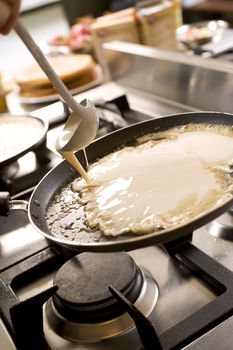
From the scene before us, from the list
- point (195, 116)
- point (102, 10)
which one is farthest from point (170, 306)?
point (102, 10)

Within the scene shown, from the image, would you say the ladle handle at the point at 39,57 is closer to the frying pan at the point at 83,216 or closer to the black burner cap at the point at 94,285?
the frying pan at the point at 83,216

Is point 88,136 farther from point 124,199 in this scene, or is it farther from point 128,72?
point 128,72

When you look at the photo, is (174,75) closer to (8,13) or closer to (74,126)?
(74,126)

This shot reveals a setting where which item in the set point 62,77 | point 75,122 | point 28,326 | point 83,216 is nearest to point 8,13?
point 75,122

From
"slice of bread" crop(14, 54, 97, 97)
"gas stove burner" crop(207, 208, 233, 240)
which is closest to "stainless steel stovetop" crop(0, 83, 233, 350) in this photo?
"gas stove burner" crop(207, 208, 233, 240)

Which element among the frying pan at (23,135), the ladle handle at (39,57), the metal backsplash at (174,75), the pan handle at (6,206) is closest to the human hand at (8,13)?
the ladle handle at (39,57)

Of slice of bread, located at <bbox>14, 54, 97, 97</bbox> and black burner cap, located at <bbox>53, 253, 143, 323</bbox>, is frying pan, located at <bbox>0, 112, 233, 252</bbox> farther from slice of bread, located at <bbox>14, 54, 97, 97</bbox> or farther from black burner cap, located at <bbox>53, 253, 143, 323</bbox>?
slice of bread, located at <bbox>14, 54, 97, 97</bbox>
